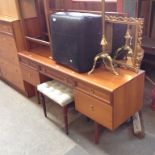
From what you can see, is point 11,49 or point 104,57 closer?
point 104,57

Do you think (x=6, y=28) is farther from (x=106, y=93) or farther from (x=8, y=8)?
(x=106, y=93)

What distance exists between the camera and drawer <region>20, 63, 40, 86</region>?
2289 millimetres

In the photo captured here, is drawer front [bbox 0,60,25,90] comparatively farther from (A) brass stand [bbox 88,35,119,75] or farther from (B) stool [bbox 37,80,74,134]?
(A) brass stand [bbox 88,35,119,75]

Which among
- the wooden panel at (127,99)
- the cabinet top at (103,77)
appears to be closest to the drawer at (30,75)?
the cabinet top at (103,77)

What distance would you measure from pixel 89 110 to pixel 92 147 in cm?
36

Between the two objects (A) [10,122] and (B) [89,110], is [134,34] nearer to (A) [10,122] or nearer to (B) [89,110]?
(B) [89,110]

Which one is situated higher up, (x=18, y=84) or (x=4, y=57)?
(x=4, y=57)

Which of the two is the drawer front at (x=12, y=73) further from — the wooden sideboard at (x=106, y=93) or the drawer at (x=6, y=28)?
the wooden sideboard at (x=106, y=93)

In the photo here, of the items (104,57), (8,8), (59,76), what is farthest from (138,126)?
(8,8)

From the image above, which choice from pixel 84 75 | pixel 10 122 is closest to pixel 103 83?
pixel 84 75

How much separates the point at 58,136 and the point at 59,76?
22.6 inches

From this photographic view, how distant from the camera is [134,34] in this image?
1.64 meters

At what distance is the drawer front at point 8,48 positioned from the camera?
97.8 inches

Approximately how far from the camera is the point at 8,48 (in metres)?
2.59
